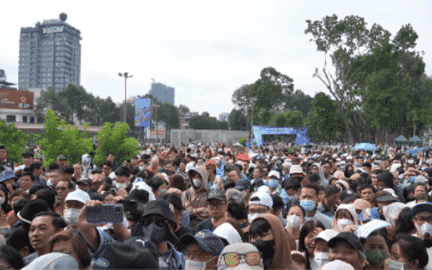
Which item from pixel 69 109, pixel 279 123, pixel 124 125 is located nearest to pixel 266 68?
pixel 279 123

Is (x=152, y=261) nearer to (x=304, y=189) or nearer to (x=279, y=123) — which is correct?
(x=304, y=189)

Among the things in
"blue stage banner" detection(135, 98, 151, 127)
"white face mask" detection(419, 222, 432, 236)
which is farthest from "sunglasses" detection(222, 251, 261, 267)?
"blue stage banner" detection(135, 98, 151, 127)

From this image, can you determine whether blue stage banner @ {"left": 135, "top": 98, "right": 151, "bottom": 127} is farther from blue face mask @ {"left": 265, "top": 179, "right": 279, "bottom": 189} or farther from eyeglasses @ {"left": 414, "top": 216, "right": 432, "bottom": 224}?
eyeglasses @ {"left": 414, "top": 216, "right": 432, "bottom": 224}

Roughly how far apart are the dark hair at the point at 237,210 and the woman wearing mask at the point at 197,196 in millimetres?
619

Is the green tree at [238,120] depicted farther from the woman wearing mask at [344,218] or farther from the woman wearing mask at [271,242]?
the woman wearing mask at [271,242]

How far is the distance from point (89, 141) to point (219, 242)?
1138 centimetres

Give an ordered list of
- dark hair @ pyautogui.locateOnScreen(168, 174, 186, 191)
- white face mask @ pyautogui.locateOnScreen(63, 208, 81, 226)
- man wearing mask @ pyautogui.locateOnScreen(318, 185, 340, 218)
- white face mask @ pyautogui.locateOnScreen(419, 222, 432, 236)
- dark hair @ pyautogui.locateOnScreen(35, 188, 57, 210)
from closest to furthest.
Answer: white face mask @ pyautogui.locateOnScreen(63, 208, 81, 226) < white face mask @ pyautogui.locateOnScreen(419, 222, 432, 236) < dark hair @ pyautogui.locateOnScreen(35, 188, 57, 210) < man wearing mask @ pyautogui.locateOnScreen(318, 185, 340, 218) < dark hair @ pyautogui.locateOnScreen(168, 174, 186, 191)

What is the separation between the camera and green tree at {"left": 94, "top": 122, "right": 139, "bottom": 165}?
1331 centimetres

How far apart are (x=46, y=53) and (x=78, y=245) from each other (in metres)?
181

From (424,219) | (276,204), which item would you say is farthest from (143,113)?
(424,219)

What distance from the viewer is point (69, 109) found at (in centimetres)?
7625

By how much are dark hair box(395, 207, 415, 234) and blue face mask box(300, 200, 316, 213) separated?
1.04 m

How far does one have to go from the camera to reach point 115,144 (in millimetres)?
13359

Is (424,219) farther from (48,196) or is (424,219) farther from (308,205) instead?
(48,196)
